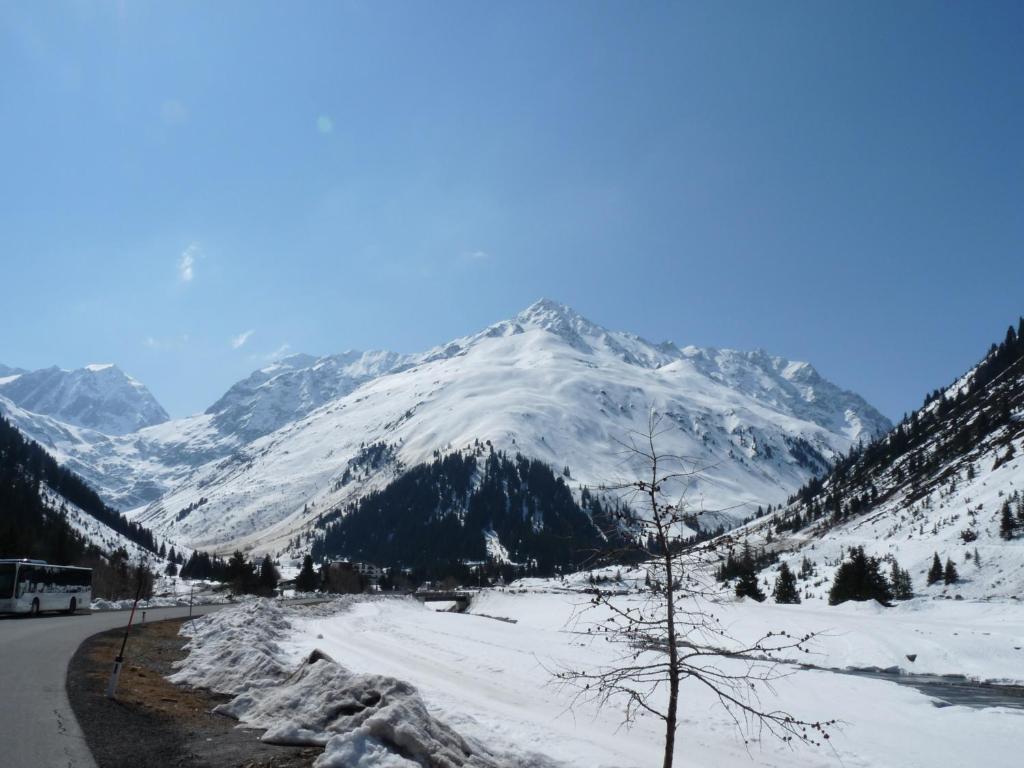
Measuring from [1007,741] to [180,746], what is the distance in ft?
69.8

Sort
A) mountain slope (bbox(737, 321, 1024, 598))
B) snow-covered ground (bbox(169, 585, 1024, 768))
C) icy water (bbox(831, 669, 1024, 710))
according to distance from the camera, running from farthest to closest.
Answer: mountain slope (bbox(737, 321, 1024, 598)), icy water (bbox(831, 669, 1024, 710)), snow-covered ground (bbox(169, 585, 1024, 768))

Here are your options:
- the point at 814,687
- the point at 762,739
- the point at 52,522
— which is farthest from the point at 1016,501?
the point at 52,522

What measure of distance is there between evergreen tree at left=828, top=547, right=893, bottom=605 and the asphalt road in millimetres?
61169

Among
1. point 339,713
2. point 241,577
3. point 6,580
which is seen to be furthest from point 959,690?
point 241,577

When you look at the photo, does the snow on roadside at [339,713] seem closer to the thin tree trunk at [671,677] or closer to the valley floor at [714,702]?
the valley floor at [714,702]

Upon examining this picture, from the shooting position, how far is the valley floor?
1605cm

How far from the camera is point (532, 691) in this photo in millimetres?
22797

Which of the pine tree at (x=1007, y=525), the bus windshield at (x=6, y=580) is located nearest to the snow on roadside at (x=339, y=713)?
the bus windshield at (x=6, y=580)

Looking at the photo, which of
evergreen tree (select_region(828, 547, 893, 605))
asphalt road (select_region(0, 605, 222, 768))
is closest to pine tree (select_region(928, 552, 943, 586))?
Result: evergreen tree (select_region(828, 547, 893, 605))

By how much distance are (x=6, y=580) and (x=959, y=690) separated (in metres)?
55.6

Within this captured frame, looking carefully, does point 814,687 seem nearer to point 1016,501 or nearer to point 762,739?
point 762,739

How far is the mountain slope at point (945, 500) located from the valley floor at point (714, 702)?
7.39m

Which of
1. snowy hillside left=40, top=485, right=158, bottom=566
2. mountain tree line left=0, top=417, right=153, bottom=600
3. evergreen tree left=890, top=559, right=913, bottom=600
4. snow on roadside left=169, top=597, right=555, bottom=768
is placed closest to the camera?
snow on roadside left=169, top=597, right=555, bottom=768

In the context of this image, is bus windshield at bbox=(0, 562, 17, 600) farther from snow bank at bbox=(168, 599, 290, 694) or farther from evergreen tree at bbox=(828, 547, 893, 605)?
evergreen tree at bbox=(828, 547, 893, 605)
